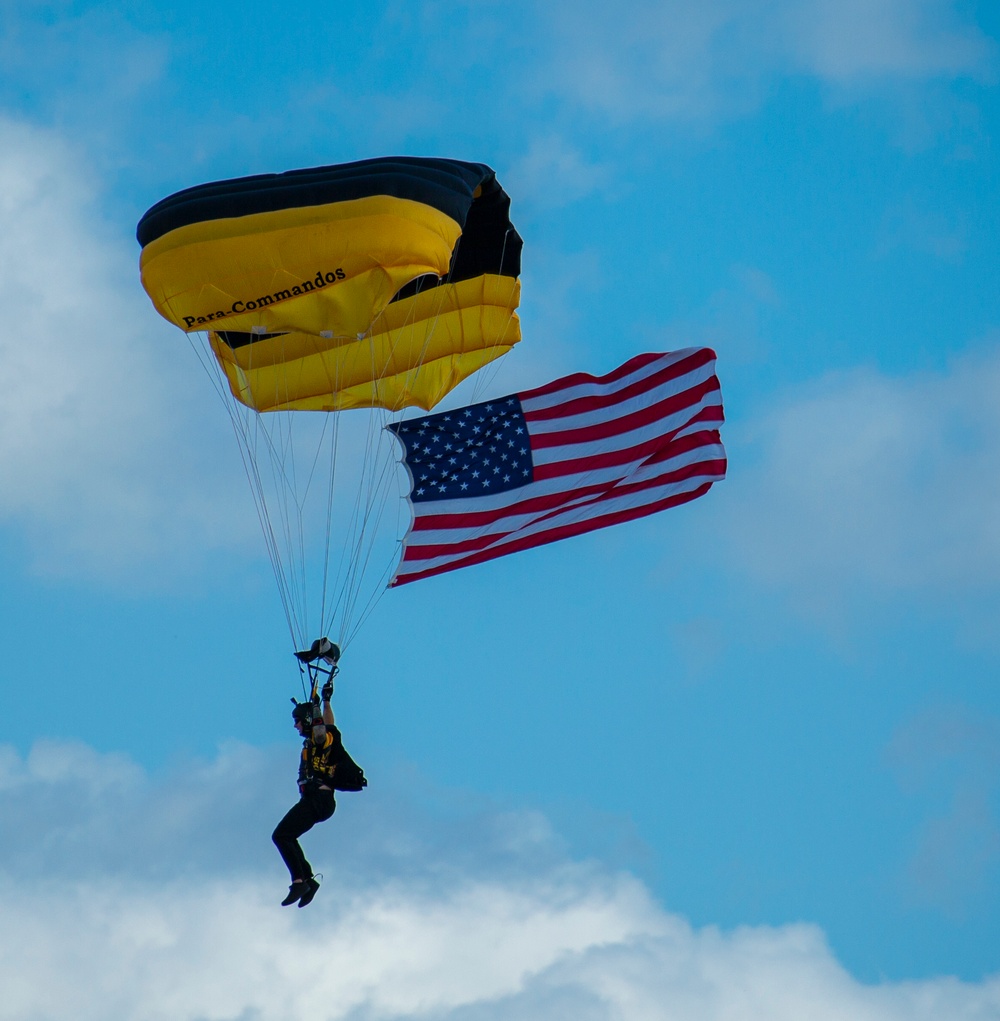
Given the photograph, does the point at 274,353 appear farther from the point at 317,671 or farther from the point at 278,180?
the point at 317,671

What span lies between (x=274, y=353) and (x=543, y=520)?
4026 millimetres

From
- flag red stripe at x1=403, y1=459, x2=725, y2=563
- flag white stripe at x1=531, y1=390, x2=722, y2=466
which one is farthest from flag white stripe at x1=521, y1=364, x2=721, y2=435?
flag red stripe at x1=403, y1=459, x2=725, y2=563

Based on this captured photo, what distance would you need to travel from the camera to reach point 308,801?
73.5ft

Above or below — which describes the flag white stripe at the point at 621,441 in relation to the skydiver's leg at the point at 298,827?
above

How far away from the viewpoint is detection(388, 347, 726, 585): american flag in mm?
25938

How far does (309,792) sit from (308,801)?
3.8 inches

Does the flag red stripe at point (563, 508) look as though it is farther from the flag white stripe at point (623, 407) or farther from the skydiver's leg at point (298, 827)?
the skydiver's leg at point (298, 827)

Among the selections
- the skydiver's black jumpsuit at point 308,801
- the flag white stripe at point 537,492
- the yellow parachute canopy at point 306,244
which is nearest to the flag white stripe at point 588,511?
the flag white stripe at point 537,492

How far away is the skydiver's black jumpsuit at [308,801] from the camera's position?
73.0 ft

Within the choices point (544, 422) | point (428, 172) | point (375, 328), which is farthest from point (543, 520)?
point (428, 172)

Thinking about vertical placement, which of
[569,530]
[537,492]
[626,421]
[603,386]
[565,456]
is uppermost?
[603,386]

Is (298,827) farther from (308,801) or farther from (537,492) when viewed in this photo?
(537,492)

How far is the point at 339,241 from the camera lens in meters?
23.2

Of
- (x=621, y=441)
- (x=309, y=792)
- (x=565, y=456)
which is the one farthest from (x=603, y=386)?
(x=309, y=792)
